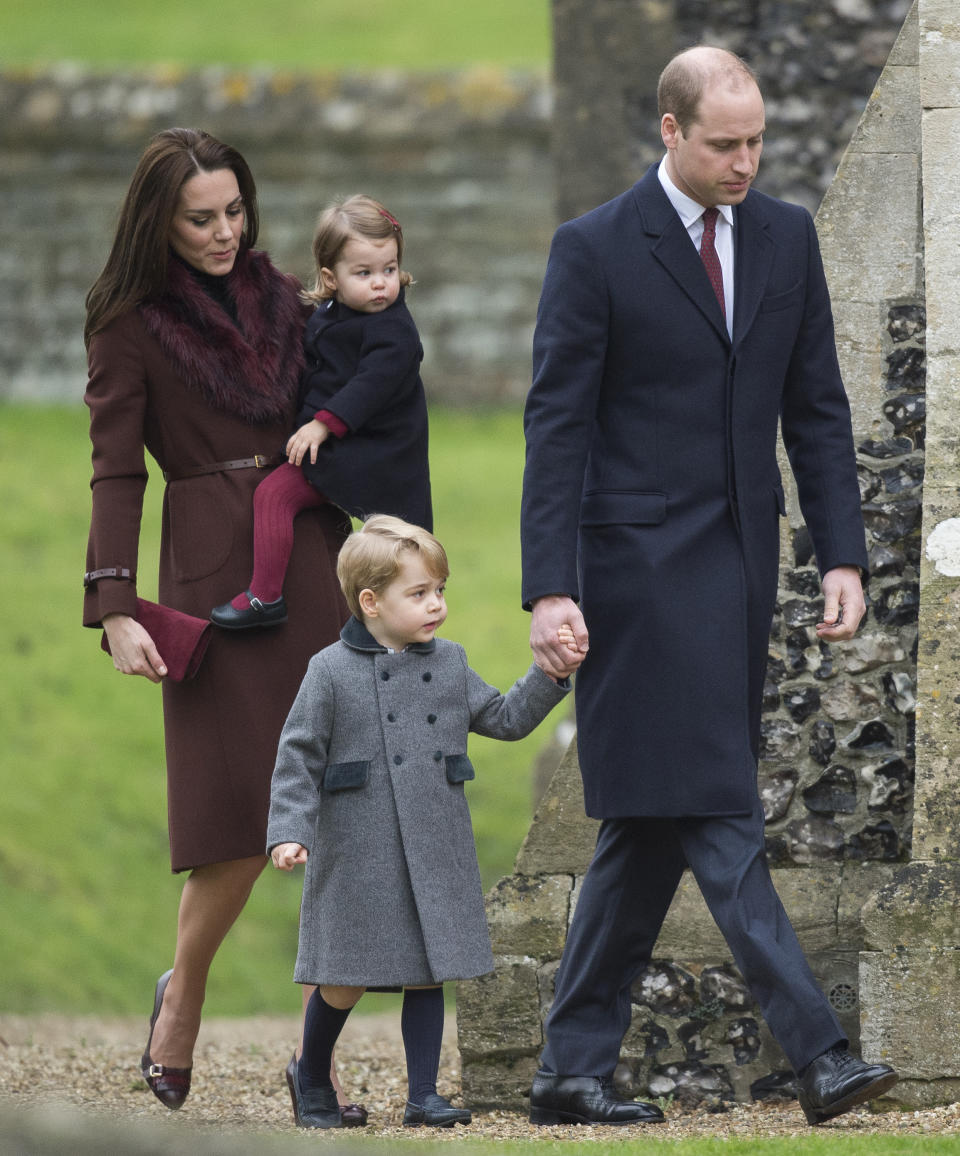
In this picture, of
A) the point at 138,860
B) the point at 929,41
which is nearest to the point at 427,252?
the point at 138,860

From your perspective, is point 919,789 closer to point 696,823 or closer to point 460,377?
point 696,823

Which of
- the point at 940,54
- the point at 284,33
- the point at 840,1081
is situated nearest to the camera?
the point at 840,1081

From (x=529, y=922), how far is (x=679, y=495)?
1310 millimetres

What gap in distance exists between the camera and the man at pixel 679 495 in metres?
4.15

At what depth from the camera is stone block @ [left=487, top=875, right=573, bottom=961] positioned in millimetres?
5035

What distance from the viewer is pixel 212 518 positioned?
4766 mm

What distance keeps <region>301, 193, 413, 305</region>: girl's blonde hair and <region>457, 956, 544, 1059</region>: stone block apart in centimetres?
163

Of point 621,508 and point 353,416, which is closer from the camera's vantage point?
point 621,508

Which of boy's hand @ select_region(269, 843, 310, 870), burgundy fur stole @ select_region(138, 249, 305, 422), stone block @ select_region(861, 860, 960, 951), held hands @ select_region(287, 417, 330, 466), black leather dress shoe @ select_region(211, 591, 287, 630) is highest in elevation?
burgundy fur stole @ select_region(138, 249, 305, 422)

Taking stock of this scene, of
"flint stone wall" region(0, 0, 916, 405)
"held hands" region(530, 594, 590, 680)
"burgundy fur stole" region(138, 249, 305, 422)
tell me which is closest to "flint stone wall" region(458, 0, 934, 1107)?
"held hands" region(530, 594, 590, 680)

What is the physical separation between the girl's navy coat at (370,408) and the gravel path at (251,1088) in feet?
4.45

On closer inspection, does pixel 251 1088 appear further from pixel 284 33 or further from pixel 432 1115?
pixel 284 33

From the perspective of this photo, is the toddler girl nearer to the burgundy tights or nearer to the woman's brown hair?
the burgundy tights

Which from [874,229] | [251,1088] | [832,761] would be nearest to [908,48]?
[874,229]
